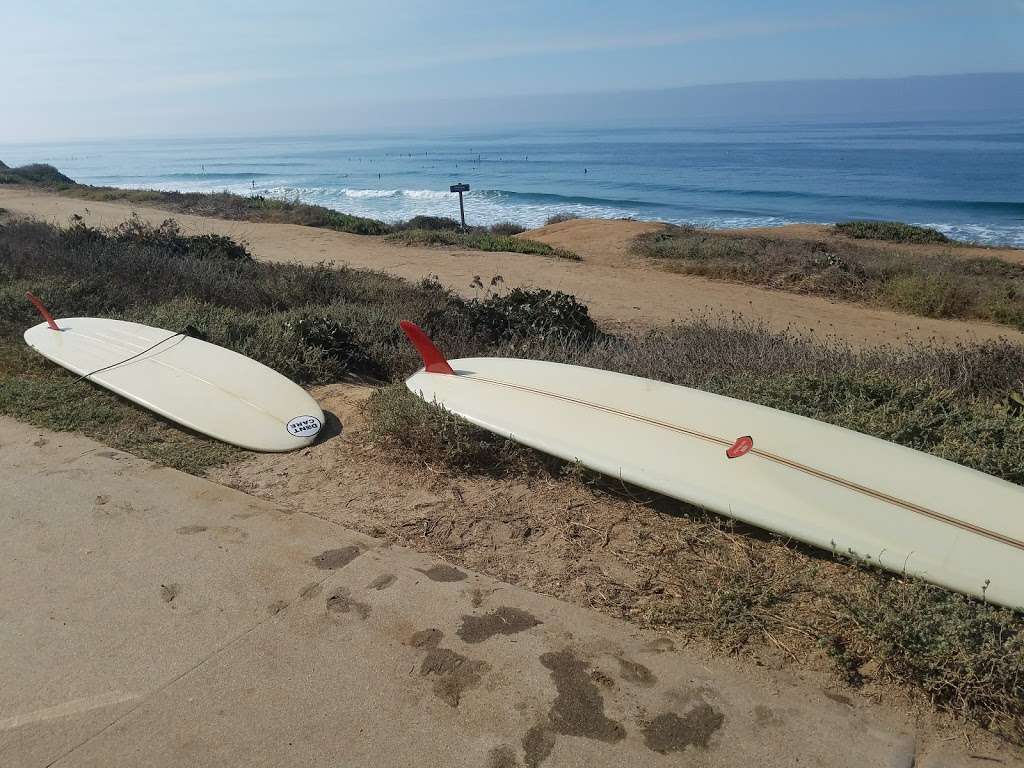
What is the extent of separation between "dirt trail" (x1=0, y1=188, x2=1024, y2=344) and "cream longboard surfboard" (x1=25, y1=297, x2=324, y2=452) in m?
4.85

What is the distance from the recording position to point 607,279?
13164 millimetres

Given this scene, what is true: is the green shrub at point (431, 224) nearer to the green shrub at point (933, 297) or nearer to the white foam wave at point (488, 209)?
the white foam wave at point (488, 209)

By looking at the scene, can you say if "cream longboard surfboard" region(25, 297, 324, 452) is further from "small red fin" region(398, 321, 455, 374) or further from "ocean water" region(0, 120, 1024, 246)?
"ocean water" region(0, 120, 1024, 246)

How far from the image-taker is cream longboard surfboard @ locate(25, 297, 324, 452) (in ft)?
15.2

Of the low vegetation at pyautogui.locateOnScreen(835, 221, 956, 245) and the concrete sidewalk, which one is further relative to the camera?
the low vegetation at pyautogui.locateOnScreen(835, 221, 956, 245)

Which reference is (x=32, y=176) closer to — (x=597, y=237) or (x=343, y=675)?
(x=597, y=237)

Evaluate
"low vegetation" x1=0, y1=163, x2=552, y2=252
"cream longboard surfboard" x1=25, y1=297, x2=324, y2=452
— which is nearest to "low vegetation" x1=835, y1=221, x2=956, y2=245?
"low vegetation" x1=0, y1=163, x2=552, y2=252

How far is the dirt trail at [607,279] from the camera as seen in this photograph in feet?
32.0

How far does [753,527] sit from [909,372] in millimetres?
2586

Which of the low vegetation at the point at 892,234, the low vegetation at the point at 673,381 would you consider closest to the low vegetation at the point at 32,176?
the low vegetation at the point at 673,381

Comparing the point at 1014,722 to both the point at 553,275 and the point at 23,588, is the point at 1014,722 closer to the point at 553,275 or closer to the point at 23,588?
the point at 23,588

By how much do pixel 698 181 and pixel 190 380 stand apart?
43.3m

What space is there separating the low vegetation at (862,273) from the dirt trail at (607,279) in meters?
0.37

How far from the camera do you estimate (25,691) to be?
8.21 feet
